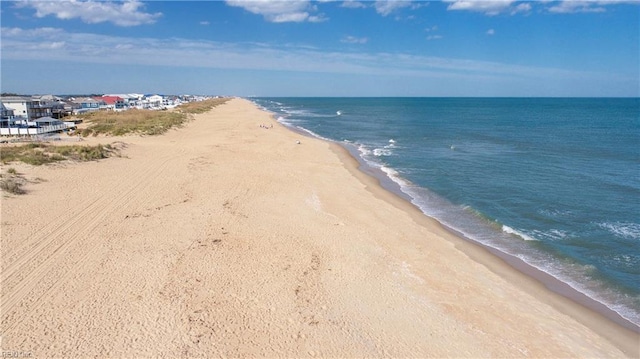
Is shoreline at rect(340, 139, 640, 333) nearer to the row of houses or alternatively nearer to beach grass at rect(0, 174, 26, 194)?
beach grass at rect(0, 174, 26, 194)

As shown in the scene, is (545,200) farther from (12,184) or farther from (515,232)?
(12,184)

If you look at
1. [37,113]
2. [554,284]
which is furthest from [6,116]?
[554,284]

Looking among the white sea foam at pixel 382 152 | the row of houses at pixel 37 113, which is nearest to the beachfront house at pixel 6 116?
the row of houses at pixel 37 113

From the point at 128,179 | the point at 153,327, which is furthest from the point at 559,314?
the point at 128,179

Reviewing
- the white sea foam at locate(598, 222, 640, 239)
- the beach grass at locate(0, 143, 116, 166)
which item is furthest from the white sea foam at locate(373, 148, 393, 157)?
the beach grass at locate(0, 143, 116, 166)

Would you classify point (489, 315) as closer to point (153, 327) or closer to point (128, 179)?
point (153, 327)

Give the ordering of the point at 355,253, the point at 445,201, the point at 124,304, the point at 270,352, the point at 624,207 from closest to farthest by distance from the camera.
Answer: the point at 270,352 < the point at 124,304 < the point at 355,253 < the point at 624,207 < the point at 445,201
